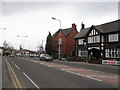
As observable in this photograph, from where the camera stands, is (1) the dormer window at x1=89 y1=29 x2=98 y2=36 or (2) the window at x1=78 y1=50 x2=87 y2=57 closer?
(1) the dormer window at x1=89 y1=29 x2=98 y2=36

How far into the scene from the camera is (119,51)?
38.2 m

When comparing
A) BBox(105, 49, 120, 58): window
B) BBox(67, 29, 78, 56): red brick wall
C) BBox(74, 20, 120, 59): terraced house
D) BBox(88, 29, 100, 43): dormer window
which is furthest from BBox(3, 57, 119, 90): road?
BBox(67, 29, 78, 56): red brick wall

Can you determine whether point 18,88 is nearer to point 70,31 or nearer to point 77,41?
point 77,41

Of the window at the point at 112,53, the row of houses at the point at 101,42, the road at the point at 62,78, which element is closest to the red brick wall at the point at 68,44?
the row of houses at the point at 101,42

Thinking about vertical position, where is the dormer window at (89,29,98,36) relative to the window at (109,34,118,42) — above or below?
above

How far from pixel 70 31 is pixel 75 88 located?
57.8 metres

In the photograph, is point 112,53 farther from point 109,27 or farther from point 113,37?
point 109,27

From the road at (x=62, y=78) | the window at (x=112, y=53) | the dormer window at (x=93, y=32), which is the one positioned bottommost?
the road at (x=62, y=78)

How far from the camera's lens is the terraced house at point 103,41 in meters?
39.7

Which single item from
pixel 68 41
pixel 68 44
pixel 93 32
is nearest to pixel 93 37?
pixel 93 32

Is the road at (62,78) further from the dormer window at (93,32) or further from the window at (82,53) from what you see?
the window at (82,53)

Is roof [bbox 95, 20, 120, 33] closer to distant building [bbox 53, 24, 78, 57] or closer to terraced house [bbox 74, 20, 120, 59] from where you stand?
terraced house [bbox 74, 20, 120, 59]

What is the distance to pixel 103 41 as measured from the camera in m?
43.3

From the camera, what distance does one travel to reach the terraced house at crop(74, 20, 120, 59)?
130 feet
